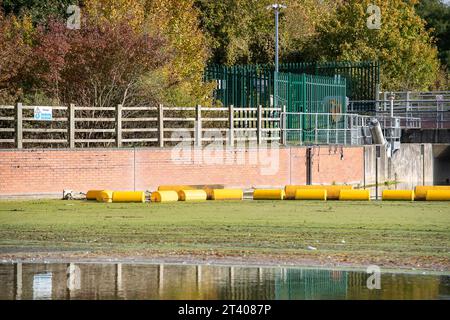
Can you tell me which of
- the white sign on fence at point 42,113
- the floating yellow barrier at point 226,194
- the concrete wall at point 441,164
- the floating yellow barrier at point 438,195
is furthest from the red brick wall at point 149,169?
the concrete wall at point 441,164

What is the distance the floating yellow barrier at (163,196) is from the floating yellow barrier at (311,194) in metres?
3.80

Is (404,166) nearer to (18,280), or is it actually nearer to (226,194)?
(226,194)

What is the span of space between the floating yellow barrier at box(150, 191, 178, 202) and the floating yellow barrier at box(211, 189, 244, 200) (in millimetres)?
1377

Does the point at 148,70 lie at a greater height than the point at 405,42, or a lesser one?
lesser

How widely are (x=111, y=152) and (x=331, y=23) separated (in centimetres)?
3726

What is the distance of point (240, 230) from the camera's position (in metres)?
22.8

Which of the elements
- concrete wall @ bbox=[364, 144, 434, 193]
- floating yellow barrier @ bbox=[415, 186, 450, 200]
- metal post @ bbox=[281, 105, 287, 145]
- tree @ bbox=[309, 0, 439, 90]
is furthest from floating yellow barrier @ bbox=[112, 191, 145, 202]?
tree @ bbox=[309, 0, 439, 90]

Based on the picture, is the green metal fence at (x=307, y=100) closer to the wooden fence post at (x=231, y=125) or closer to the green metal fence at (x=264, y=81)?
the green metal fence at (x=264, y=81)

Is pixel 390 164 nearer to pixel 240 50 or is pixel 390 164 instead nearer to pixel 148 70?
pixel 148 70

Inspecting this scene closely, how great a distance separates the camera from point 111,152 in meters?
33.2

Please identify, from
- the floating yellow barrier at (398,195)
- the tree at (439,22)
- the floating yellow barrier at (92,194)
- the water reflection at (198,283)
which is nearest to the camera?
the water reflection at (198,283)

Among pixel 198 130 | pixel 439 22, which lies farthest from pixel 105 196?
pixel 439 22

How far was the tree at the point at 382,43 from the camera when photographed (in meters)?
67.1
